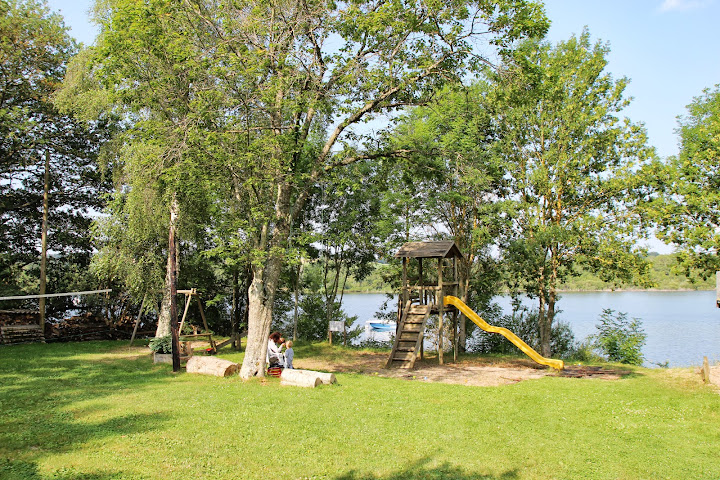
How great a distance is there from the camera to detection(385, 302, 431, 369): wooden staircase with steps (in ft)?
48.4

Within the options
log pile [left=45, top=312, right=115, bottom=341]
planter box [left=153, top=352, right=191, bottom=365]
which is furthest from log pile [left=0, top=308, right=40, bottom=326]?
planter box [left=153, top=352, right=191, bottom=365]

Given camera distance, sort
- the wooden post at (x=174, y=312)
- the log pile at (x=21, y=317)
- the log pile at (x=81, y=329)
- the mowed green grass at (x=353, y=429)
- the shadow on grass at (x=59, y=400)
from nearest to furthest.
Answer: the mowed green grass at (x=353, y=429) → the shadow on grass at (x=59, y=400) → the wooden post at (x=174, y=312) → the log pile at (x=21, y=317) → the log pile at (x=81, y=329)

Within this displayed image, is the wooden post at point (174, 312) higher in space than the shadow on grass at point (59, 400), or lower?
higher

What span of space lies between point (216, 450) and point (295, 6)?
9.91 meters

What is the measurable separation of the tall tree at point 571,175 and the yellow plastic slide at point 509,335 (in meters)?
4.15

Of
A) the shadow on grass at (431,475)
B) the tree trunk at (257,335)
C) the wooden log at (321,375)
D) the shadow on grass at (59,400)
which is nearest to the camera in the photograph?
the shadow on grass at (431,475)

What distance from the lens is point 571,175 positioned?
18203mm

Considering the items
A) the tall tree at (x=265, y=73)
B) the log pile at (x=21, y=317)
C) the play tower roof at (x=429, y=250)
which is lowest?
the log pile at (x=21, y=317)

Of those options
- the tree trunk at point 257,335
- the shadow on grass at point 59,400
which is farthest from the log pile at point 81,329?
the tree trunk at point 257,335

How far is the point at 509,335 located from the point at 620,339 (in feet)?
20.4

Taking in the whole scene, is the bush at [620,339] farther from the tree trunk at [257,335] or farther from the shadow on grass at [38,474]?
the shadow on grass at [38,474]

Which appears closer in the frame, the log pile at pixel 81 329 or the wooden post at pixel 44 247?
the wooden post at pixel 44 247

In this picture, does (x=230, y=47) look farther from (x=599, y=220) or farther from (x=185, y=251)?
(x=599, y=220)

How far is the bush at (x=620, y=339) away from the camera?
17.9 metres
